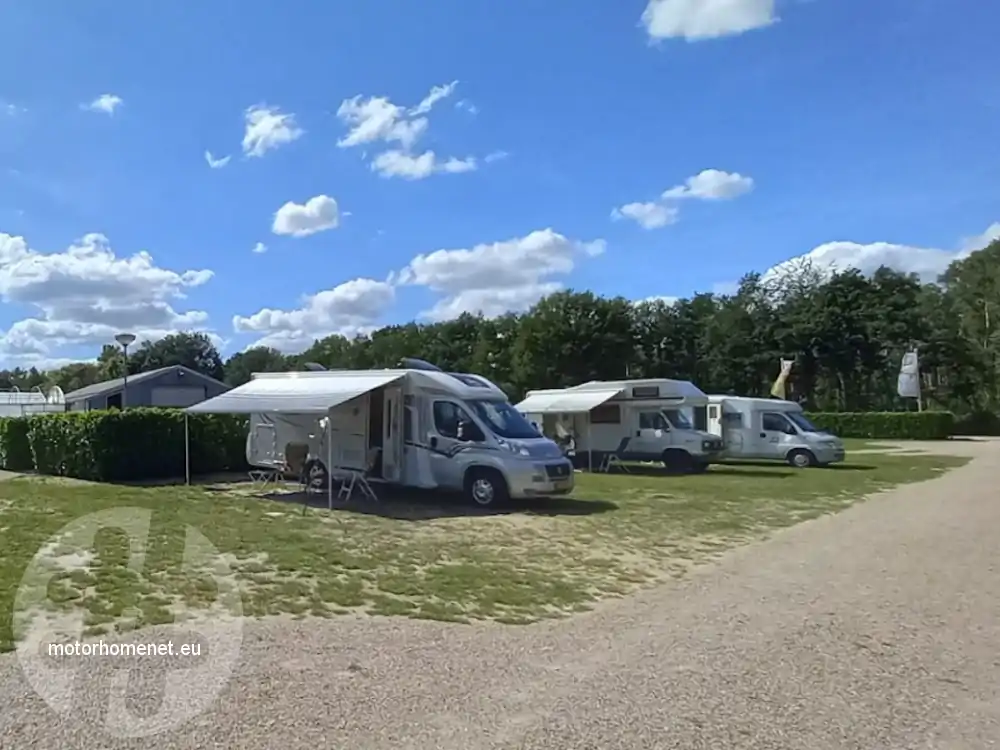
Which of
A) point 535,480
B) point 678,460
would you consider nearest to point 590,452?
point 678,460

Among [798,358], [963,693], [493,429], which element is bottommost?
[963,693]

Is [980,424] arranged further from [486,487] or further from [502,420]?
[486,487]

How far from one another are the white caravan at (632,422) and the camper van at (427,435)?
22.4 feet

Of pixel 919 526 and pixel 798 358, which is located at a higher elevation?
pixel 798 358

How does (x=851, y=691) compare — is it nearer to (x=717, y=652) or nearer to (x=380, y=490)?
(x=717, y=652)

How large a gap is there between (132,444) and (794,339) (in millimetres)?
42755

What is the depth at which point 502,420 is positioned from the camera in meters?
14.9

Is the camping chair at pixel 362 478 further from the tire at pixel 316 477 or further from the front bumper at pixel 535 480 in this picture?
the front bumper at pixel 535 480

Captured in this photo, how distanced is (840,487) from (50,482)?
52.0ft

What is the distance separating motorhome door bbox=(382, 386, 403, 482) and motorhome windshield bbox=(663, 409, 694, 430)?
29.3 ft

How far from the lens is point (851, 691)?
16.6ft

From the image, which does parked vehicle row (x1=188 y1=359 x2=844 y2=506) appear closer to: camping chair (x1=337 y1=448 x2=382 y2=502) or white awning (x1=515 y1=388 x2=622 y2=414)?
camping chair (x1=337 y1=448 x2=382 y2=502)

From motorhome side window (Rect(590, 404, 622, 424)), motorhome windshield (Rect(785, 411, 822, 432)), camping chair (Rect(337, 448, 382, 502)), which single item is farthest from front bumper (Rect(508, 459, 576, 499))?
motorhome windshield (Rect(785, 411, 822, 432))

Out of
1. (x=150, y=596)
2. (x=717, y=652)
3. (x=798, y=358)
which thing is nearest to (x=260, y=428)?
(x=150, y=596)
